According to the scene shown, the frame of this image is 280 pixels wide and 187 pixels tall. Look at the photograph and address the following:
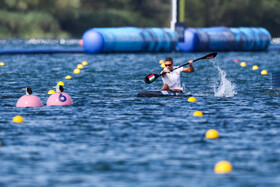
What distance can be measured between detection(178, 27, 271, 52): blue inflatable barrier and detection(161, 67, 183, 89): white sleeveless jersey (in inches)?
1054

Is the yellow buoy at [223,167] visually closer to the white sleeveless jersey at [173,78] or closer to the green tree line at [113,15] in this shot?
the white sleeveless jersey at [173,78]

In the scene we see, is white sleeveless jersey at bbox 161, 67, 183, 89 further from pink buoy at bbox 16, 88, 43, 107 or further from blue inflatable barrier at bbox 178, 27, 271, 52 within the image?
blue inflatable barrier at bbox 178, 27, 271, 52

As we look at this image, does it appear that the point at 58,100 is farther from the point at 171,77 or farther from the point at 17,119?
the point at 171,77

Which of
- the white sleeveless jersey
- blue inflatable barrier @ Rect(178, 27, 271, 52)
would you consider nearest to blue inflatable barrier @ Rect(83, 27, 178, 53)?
blue inflatable barrier @ Rect(178, 27, 271, 52)

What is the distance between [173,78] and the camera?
1973cm

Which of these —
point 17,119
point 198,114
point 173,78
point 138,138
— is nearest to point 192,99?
point 173,78

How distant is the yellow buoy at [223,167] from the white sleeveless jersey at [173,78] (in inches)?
380

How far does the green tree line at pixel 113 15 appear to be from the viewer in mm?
77625

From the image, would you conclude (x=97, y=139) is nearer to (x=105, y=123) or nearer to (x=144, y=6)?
(x=105, y=123)

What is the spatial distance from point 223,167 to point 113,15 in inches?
3054

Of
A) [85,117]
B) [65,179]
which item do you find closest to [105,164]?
[65,179]

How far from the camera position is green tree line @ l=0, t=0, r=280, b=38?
77.6 meters

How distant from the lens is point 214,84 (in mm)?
24641

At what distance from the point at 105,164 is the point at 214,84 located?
573 inches
